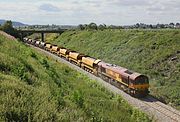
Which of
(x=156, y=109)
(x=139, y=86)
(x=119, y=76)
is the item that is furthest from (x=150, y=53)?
(x=156, y=109)

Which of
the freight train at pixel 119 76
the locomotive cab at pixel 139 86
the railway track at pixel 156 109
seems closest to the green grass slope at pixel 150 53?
the locomotive cab at pixel 139 86

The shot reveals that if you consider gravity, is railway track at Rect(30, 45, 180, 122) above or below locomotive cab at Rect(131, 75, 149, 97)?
below

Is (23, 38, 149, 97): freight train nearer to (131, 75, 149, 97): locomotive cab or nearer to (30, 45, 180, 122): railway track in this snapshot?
(131, 75, 149, 97): locomotive cab

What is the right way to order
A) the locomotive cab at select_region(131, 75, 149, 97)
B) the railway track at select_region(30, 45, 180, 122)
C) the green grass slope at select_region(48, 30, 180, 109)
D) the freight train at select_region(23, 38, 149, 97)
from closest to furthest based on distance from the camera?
the railway track at select_region(30, 45, 180, 122) → the locomotive cab at select_region(131, 75, 149, 97) → the freight train at select_region(23, 38, 149, 97) → the green grass slope at select_region(48, 30, 180, 109)

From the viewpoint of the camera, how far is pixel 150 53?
60156 millimetres

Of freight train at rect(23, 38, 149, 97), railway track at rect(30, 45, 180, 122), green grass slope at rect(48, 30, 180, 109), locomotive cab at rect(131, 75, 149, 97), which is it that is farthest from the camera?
green grass slope at rect(48, 30, 180, 109)

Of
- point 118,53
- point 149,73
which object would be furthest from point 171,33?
point 149,73

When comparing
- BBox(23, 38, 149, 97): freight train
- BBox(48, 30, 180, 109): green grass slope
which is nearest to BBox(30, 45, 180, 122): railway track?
BBox(23, 38, 149, 97): freight train

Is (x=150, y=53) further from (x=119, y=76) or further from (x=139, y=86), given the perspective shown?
(x=139, y=86)

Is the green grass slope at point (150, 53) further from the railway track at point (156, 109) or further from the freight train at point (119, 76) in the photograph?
the railway track at point (156, 109)

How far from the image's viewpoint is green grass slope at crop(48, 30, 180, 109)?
4325 centimetres

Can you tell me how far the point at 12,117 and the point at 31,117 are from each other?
608mm

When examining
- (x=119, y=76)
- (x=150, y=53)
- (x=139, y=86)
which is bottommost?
(x=139, y=86)

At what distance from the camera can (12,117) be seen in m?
10.7
